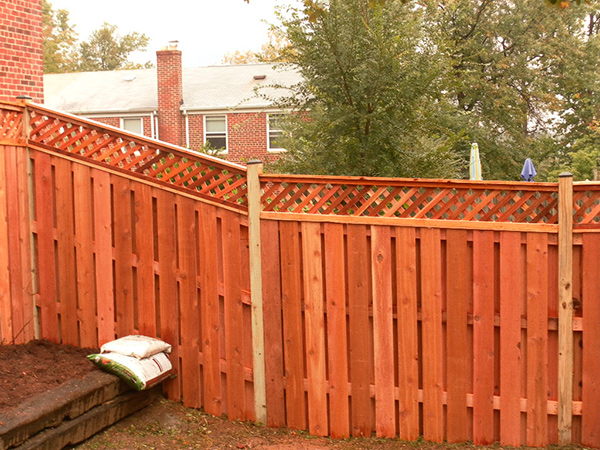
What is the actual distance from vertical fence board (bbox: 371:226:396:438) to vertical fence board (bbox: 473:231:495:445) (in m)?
0.60

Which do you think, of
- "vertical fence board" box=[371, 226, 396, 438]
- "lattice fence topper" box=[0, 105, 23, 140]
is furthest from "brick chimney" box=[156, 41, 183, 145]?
"vertical fence board" box=[371, 226, 396, 438]

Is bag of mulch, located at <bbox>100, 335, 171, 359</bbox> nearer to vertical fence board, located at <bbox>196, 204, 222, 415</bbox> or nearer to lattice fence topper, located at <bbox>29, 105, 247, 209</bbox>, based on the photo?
vertical fence board, located at <bbox>196, 204, 222, 415</bbox>

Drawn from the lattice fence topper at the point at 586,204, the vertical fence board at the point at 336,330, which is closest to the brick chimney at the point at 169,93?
the vertical fence board at the point at 336,330

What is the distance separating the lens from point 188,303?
Answer: 573 cm

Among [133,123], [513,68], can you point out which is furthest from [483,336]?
[133,123]

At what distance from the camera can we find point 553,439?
499 centimetres

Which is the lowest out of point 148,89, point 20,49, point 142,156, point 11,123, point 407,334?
point 407,334

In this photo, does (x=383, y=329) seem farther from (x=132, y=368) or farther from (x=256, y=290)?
(x=132, y=368)

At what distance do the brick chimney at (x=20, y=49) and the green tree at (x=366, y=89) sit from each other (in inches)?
120

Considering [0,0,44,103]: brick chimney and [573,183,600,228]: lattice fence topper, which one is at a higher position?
[0,0,44,103]: brick chimney

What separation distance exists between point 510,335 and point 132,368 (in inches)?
107

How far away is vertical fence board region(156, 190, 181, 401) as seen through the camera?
574cm

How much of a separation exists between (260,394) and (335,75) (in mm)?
4391

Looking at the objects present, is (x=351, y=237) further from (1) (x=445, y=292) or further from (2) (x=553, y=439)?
(2) (x=553, y=439)
